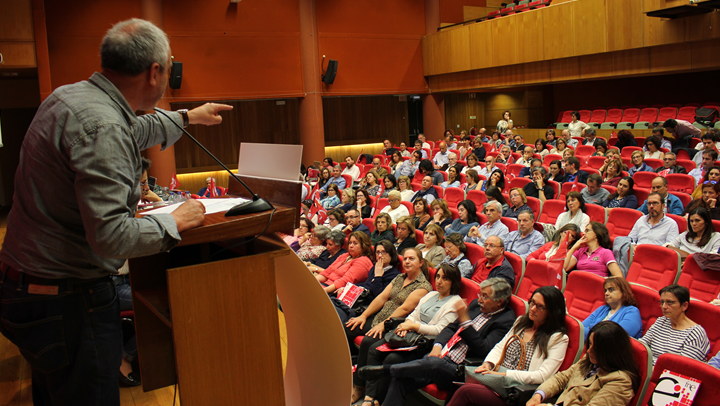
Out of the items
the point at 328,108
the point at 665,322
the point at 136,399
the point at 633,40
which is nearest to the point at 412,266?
the point at 665,322

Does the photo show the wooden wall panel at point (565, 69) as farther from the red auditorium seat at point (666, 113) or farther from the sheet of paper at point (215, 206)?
the sheet of paper at point (215, 206)

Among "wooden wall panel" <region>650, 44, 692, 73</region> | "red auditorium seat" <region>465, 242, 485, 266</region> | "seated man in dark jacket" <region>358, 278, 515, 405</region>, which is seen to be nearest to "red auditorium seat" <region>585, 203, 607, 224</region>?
"red auditorium seat" <region>465, 242, 485, 266</region>

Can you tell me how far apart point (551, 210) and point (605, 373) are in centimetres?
313

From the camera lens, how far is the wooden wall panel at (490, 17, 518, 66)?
384 inches

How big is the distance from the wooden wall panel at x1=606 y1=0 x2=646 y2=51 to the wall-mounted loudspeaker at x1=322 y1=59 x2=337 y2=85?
4.86 metres

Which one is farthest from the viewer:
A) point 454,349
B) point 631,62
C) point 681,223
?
point 631,62

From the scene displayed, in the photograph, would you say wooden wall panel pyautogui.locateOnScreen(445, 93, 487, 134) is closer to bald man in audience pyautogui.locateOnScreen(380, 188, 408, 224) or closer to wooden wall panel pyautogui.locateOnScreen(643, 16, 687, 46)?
wooden wall panel pyautogui.locateOnScreen(643, 16, 687, 46)

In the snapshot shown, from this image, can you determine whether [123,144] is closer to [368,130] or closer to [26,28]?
[26,28]

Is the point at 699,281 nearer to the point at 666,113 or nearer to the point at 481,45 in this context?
the point at 666,113

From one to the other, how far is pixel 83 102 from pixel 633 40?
28.8 feet

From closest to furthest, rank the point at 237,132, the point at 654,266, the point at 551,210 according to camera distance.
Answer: the point at 654,266
the point at 551,210
the point at 237,132

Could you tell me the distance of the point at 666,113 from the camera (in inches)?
371

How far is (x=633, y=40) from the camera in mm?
7965

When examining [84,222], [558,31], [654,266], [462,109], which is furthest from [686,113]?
[84,222]
